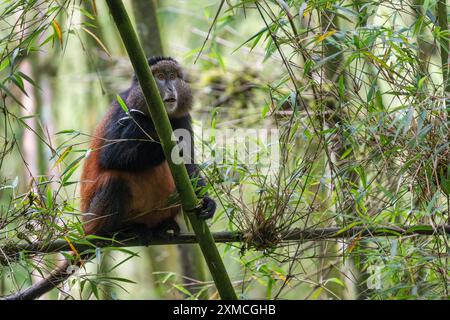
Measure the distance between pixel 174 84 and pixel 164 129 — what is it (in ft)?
6.71

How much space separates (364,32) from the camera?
327 cm

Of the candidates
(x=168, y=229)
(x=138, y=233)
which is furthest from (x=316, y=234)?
(x=168, y=229)

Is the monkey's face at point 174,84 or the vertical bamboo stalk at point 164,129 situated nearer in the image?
the vertical bamboo stalk at point 164,129

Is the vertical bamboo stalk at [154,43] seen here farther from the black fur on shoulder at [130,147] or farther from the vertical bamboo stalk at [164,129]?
the vertical bamboo stalk at [164,129]

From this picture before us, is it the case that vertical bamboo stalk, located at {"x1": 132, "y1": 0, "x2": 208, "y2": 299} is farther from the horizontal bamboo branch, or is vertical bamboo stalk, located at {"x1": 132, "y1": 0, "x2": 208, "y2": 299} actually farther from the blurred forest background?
the horizontal bamboo branch

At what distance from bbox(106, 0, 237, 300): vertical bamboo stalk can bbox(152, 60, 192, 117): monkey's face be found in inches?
62.1

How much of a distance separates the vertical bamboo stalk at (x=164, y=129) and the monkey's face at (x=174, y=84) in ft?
5.18

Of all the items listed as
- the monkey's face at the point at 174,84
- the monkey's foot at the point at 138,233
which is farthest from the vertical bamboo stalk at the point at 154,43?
the monkey's foot at the point at 138,233

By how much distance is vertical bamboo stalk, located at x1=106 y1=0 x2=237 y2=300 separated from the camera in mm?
2543

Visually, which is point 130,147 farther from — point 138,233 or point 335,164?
point 335,164

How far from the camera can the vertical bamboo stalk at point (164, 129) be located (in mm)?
2543

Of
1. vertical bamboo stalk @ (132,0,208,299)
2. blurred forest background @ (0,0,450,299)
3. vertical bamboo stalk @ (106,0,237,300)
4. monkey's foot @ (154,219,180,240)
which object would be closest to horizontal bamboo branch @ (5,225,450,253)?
blurred forest background @ (0,0,450,299)
